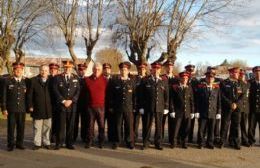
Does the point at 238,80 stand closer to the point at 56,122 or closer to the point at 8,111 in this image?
the point at 56,122

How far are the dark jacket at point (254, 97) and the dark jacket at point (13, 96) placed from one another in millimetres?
5787

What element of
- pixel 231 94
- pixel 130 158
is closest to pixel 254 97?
pixel 231 94

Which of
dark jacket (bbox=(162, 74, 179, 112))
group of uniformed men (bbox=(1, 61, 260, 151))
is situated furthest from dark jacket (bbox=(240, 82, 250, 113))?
dark jacket (bbox=(162, 74, 179, 112))

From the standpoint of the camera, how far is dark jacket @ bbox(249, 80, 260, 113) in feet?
41.9

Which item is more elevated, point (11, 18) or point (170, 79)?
point (11, 18)

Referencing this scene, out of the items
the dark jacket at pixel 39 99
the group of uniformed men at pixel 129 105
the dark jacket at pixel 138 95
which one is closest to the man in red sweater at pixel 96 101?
the group of uniformed men at pixel 129 105

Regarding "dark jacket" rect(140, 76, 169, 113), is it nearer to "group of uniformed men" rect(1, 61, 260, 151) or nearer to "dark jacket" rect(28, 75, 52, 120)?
"group of uniformed men" rect(1, 61, 260, 151)

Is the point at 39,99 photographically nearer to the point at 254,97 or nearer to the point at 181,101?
the point at 181,101

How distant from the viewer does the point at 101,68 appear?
12.2 meters

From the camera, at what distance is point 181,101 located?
1229 centimetres

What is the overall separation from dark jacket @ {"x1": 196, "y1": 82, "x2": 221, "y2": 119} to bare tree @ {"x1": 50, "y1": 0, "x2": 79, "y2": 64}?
11.8 meters

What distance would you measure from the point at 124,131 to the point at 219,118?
2402 mm

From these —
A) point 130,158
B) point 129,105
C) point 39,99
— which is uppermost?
point 39,99

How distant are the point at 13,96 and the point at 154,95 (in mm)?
3346
